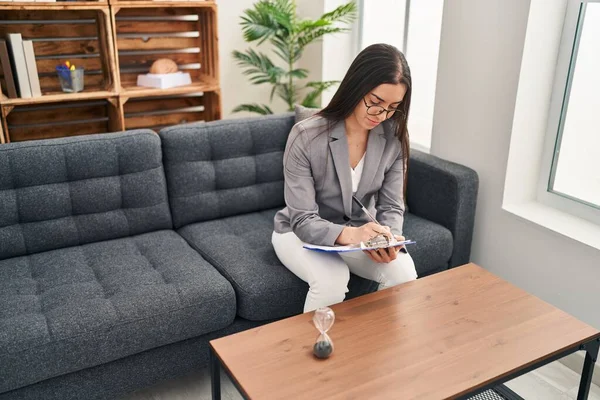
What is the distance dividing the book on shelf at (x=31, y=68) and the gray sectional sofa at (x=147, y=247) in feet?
2.35

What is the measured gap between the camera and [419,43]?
3.00m

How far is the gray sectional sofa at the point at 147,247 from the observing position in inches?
65.0

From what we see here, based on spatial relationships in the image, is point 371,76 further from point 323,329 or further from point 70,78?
point 70,78

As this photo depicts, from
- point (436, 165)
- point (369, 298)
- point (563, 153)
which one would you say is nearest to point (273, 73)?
point (436, 165)

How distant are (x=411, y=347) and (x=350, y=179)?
658 millimetres

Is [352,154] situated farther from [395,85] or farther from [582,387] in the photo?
[582,387]

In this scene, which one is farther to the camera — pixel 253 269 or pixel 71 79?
pixel 71 79

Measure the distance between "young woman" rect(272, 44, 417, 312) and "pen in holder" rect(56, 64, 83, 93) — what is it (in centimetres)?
144

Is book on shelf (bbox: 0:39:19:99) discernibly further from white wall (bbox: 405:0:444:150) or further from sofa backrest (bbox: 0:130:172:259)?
white wall (bbox: 405:0:444:150)

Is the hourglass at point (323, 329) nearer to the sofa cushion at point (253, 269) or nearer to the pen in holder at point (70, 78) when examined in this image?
the sofa cushion at point (253, 269)

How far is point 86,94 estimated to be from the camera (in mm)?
2752

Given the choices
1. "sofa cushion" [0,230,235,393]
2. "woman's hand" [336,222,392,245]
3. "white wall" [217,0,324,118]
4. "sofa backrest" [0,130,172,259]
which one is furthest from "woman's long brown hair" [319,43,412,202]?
"white wall" [217,0,324,118]

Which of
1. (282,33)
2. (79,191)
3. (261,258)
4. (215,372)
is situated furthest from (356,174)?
(282,33)

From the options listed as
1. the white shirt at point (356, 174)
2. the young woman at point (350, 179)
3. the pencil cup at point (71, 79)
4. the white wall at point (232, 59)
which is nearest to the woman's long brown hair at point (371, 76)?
the young woman at point (350, 179)
